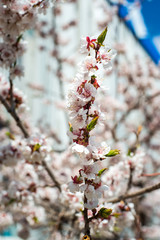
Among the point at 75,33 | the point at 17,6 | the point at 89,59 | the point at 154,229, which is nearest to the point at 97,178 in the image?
the point at 89,59

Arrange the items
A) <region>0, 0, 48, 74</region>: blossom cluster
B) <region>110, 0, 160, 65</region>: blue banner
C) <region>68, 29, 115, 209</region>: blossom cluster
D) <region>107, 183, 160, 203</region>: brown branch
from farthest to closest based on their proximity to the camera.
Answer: <region>110, 0, 160, 65</region>: blue banner < <region>0, 0, 48, 74</region>: blossom cluster < <region>107, 183, 160, 203</region>: brown branch < <region>68, 29, 115, 209</region>: blossom cluster

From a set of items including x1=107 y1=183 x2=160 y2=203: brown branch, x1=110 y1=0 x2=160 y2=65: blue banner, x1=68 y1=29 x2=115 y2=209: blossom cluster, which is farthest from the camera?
x1=110 y1=0 x2=160 y2=65: blue banner

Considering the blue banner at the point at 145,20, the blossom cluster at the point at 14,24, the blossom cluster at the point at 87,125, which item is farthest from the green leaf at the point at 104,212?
the blue banner at the point at 145,20

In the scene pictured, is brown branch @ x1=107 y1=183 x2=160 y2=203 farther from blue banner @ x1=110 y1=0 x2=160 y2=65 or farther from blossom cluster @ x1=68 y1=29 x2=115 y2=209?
blue banner @ x1=110 y1=0 x2=160 y2=65

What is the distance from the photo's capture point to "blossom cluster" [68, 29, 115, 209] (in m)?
0.70

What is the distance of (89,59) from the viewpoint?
72 cm

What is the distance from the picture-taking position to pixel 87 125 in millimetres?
713

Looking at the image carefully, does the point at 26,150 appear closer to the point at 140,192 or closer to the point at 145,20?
the point at 140,192

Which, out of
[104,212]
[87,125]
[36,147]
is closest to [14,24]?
[36,147]

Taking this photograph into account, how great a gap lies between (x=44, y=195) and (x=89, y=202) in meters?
1.43

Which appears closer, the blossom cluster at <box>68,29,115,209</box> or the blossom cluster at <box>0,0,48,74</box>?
the blossom cluster at <box>68,29,115,209</box>

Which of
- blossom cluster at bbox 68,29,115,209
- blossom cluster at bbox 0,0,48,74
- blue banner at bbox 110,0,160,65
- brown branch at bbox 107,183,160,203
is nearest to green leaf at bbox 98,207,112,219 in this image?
blossom cluster at bbox 68,29,115,209

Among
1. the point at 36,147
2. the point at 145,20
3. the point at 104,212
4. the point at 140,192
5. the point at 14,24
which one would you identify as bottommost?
the point at 104,212

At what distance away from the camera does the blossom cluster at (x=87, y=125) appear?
0.70m
